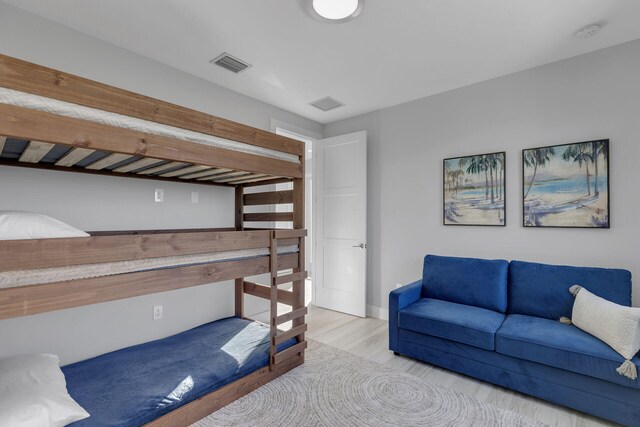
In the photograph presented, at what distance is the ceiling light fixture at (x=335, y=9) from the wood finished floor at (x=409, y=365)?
9.01 feet

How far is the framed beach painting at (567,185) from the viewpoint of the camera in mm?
2496

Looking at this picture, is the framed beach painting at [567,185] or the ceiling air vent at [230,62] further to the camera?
the ceiling air vent at [230,62]

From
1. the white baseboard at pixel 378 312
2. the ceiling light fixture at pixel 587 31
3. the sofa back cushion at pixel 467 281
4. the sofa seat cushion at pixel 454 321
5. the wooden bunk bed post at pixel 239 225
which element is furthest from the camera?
the white baseboard at pixel 378 312

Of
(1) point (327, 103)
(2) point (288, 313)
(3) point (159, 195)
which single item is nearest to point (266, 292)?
(2) point (288, 313)

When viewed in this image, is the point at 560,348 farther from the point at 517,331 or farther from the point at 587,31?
the point at 587,31

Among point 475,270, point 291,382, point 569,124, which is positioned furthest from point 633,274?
point 291,382

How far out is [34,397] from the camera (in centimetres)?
151

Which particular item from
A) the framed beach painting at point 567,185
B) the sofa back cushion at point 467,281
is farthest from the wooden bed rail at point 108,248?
the framed beach painting at point 567,185

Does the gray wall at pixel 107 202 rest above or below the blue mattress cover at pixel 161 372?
above

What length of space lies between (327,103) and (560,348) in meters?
3.14

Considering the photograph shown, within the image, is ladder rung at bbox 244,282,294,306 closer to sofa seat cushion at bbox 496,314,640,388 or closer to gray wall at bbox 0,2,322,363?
gray wall at bbox 0,2,322,363

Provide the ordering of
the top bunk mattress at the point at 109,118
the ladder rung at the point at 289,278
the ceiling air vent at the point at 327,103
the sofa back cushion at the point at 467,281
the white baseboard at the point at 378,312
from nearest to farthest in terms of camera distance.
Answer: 1. the top bunk mattress at the point at 109,118
2. the ladder rung at the point at 289,278
3. the sofa back cushion at the point at 467,281
4. the ceiling air vent at the point at 327,103
5. the white baseboard at the point at 378,312

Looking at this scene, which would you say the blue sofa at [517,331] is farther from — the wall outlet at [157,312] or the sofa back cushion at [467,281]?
the wall outlet at [157,312]

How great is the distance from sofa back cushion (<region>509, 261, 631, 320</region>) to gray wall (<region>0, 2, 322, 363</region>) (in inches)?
110
